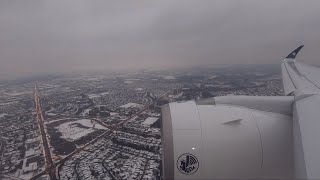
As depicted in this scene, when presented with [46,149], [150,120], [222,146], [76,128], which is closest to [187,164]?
[222,146]

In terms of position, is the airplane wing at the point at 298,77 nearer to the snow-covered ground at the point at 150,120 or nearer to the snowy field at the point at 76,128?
the snow-covered ground at the point at 150,120

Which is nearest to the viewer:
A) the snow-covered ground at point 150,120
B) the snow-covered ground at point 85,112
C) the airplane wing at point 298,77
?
the airplane wing at point 298,77

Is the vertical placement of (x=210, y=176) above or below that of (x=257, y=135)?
below

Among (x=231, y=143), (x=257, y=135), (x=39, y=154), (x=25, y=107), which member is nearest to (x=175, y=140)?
(x=231, y=143)

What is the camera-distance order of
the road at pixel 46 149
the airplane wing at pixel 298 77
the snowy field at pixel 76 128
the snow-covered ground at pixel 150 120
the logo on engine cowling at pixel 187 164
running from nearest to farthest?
the logo on engine cowling at pixel 187 164 → the airplane wing at pixel 298 77 → the road at pixel 46 149 → the snowy field at pixel 76 128 → the snow-covered ground at pixel 150 120

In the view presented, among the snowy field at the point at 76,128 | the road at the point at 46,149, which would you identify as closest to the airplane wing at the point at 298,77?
the road at the point at 46,149

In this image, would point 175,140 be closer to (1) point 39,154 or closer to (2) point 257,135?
(2) point 257,135

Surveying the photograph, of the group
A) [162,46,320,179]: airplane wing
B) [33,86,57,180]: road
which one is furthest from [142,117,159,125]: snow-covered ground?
[162,46,320,179]: airplane wing
